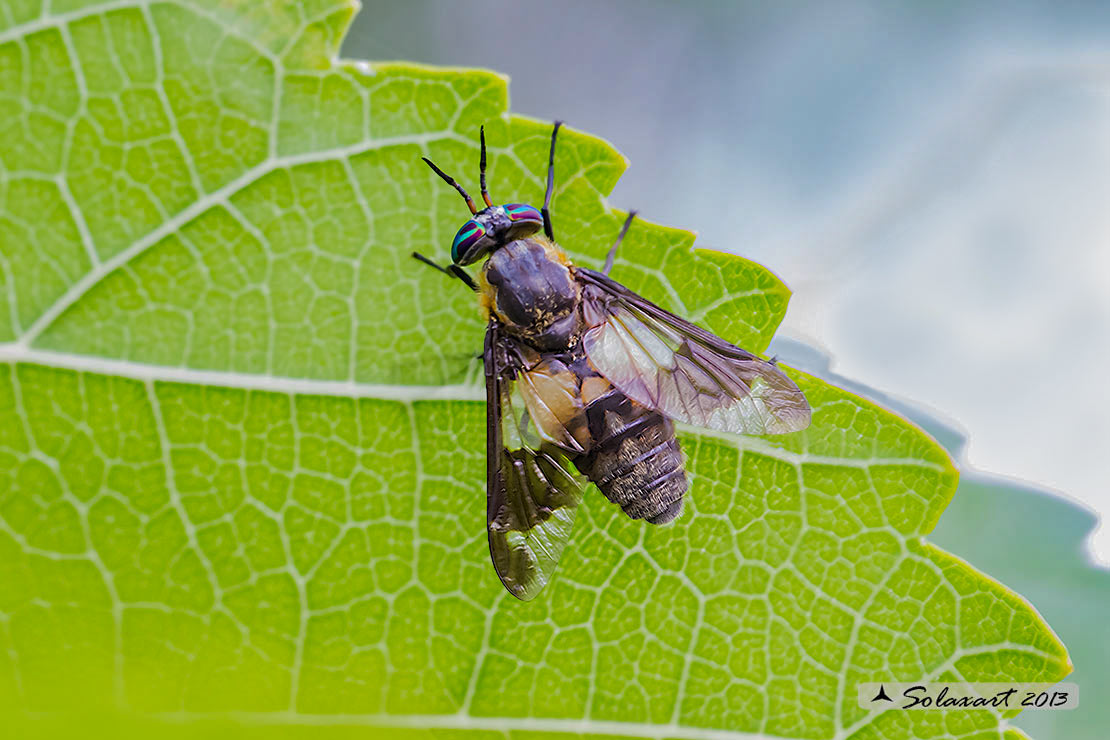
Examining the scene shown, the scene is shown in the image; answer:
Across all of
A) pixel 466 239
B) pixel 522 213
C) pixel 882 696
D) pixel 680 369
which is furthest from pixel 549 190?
pixel 882 696

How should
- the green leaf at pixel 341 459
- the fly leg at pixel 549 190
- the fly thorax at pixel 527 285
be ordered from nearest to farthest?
the green leaf at pixel 341 459 → the fly leg at pixel 549 190 → the fly thorax at pixel 527 285

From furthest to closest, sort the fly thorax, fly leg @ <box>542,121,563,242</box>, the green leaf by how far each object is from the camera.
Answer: the fly thorax → fly leg @ <box>542,121,563,242</box> → the green leaf

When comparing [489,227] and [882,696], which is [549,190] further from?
[882,696]

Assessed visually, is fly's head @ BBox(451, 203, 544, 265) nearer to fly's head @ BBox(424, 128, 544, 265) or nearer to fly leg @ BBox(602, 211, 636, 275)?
fly's head @ BBox(424, 128, 544, 265)

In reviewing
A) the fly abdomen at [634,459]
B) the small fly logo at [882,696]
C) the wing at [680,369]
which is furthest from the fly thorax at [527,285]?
the small fly logo at [882,696]

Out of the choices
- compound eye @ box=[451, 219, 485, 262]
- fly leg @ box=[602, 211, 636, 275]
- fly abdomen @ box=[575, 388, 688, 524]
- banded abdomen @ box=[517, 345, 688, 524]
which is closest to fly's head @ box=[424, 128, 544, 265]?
compound eye @ box=[451, 219, 485, 262]

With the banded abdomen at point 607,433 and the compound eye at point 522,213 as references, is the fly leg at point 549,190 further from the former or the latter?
the banded abdomen at point 607,433
